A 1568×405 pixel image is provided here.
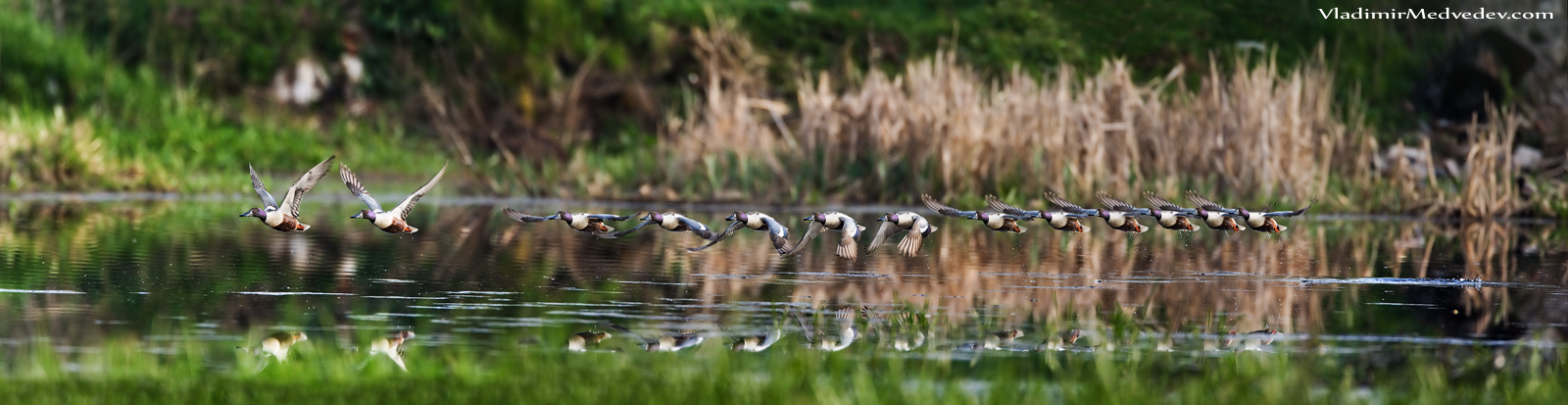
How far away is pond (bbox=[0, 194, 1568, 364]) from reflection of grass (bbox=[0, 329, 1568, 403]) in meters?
0.25

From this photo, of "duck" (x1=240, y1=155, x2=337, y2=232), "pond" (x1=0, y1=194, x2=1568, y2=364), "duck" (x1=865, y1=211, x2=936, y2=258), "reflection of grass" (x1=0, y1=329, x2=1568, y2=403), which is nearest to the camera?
"reflection of grass" (x1=0, y1=329, x2=1568, y2=403)

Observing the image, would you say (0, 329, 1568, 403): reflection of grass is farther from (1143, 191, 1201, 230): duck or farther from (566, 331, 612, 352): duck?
(1143, 191, 1201, 230): duck

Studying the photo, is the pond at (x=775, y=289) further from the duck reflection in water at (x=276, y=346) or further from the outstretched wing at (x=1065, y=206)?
the outstretched wing at (x=1065, y=206)

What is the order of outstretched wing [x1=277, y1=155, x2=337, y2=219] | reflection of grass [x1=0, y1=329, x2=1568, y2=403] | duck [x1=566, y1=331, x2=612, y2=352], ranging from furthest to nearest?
1. outstretched wing [x1=277, y1=155, x2=337, y2=219]
2. duck [x1=566, y1=331, x2=612, y2=352]
3. reflection of grass [x1=0, y1=329, x2=1568, y2=403]

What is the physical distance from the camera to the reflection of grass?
18.0 feet

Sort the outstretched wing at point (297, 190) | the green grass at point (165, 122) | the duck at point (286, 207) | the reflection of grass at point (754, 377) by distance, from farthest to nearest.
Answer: the green grass at point (165, 122) → the outstretched wing at point (297, 190) → the duck at point (286, 207) → the reflection of grass at point (754, 377)

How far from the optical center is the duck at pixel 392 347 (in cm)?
623

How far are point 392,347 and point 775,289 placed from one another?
284cm

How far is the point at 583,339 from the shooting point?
22.7 feet

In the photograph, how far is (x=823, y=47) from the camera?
27891 millimetres

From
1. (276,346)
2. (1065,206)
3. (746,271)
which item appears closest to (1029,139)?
(746,271)

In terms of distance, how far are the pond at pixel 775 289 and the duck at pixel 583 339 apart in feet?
0.17

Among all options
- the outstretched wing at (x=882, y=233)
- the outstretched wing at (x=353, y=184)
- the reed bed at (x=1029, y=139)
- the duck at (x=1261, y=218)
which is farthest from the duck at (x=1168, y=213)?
the reed bed at (x=1029, y=139)

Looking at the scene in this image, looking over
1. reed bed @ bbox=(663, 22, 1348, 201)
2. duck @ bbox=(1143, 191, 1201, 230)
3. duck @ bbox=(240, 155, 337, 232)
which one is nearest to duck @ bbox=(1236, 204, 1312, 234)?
duck @ bbox=(1143, 191, 1201, 230)
